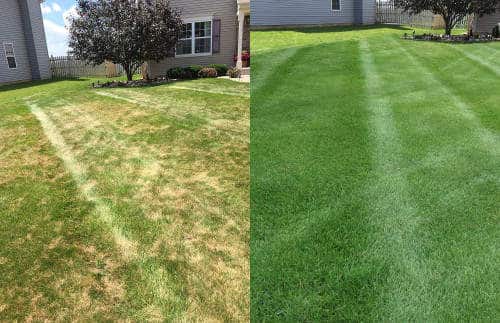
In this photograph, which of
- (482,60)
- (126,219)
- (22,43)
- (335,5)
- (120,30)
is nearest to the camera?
(126,219)

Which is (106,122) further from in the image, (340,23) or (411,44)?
(340,23)

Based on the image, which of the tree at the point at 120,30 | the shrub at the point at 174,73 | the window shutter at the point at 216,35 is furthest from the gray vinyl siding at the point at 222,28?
the tree at the point at 120,30

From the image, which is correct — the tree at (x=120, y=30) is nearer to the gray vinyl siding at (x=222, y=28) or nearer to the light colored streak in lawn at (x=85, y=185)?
the gray vinyl siding at (x=222, y=28)

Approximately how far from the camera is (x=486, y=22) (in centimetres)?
2050

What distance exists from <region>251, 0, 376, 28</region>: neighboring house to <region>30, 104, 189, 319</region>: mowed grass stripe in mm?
17519

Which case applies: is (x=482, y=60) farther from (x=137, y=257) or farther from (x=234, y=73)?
(x=137, y=257)

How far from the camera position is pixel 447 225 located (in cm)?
392

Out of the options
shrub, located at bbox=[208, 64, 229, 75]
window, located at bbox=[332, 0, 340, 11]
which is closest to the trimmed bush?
shrub, located at bbox=[208, 64, 229, 75]

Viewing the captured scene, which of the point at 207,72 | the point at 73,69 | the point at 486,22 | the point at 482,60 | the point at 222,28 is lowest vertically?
the point at 482,60

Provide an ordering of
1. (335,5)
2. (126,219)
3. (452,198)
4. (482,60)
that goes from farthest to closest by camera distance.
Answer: (335,5)
(482,60)
(126,219)
(452,198)

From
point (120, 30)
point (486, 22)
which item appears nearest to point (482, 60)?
point (486, 22)

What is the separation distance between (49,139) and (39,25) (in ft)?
66.3

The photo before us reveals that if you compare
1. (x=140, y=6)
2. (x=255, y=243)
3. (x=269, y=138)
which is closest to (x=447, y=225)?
(x=255, y=243)

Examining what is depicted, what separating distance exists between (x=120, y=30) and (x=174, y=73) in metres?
2.71
